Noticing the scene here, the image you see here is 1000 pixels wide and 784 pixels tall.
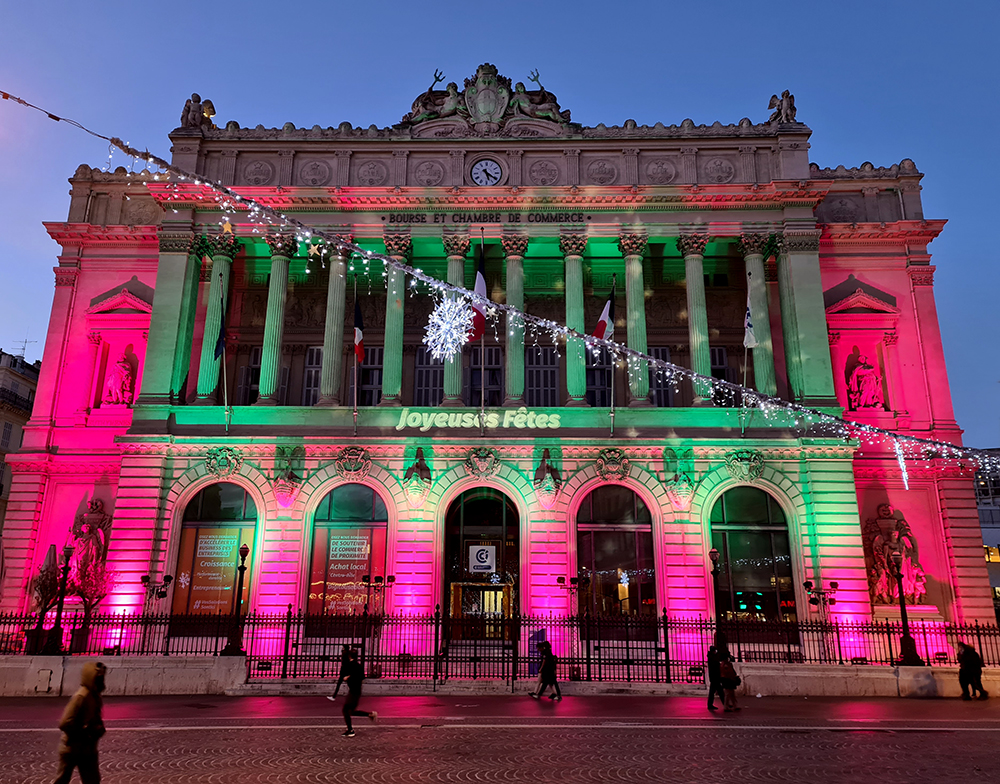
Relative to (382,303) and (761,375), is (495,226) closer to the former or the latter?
(382,303)

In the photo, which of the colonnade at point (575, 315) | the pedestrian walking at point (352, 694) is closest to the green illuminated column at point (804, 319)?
the colonnade at point (575, 315)

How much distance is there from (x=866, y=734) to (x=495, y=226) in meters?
25.7

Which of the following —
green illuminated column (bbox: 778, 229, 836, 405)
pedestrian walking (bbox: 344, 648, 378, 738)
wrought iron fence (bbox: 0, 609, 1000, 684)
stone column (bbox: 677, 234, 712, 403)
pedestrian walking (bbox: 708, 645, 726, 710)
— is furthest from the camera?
stone column (bbox: 677, 234, 712, 403)

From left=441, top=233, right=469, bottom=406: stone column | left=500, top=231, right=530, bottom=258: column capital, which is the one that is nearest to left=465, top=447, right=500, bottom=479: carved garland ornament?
left=441, top=233, right=469, bottom=406: stone column

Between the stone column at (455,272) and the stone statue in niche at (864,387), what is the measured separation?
59.8 ft

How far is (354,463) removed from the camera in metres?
31.1

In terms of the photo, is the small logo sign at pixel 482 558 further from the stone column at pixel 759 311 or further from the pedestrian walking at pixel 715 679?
the stone column at pixel 759 311

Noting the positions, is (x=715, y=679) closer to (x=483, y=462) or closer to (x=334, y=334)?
(x=483, y=462)

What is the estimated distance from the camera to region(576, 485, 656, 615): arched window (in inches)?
1184

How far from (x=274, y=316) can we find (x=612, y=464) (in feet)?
53.9

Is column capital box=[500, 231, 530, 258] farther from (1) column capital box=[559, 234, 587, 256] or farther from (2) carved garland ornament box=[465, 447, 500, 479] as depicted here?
(2) carved garland ornament box=[465, 447, 500, 479]

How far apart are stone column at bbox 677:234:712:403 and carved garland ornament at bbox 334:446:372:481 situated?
14.4 m

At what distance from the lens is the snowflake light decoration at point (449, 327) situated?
30797 mm

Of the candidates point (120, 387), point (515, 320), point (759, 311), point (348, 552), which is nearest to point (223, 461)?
point (348, 552)
